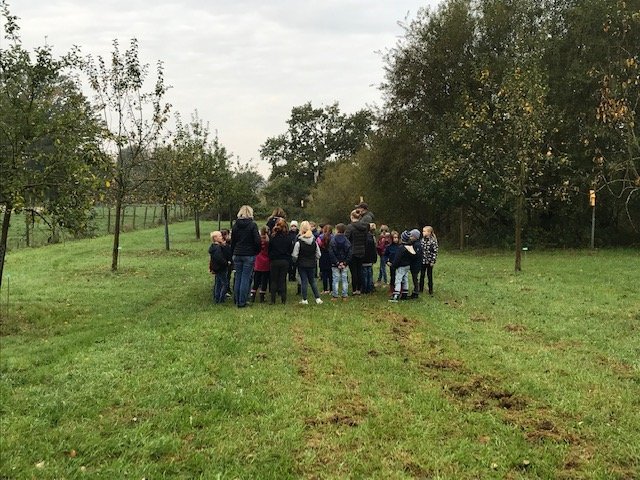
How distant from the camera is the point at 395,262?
12.0 meters

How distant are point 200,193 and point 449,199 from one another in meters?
11.5

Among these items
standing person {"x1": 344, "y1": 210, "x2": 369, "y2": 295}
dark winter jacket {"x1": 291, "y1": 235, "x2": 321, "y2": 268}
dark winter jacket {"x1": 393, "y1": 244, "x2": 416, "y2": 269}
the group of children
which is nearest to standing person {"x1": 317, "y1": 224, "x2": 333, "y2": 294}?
the group of children

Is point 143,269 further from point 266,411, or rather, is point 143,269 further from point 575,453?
point 575,453

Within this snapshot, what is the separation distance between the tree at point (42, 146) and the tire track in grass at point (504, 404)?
19.6 feet

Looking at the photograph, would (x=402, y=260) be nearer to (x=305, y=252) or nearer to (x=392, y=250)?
(x=392, y=250)

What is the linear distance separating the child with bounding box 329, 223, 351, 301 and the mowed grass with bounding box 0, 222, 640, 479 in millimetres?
735

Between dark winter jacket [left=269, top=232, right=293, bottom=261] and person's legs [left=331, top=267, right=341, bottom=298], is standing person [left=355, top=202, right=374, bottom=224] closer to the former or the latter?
person's legs [left=331, top=267, right=341, bottom=298]

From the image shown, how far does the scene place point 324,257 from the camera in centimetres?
1311

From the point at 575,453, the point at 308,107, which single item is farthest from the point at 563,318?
the point at 308,107

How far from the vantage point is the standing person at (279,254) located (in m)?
11.4

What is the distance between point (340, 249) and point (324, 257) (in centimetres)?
94

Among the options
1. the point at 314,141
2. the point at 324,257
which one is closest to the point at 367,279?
the point at 324,257

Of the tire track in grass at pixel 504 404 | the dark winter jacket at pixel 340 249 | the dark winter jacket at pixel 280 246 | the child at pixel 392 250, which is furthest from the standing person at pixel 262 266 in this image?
the tire track in grass at pixel 504 404

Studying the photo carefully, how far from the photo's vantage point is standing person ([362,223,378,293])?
12.8 m
